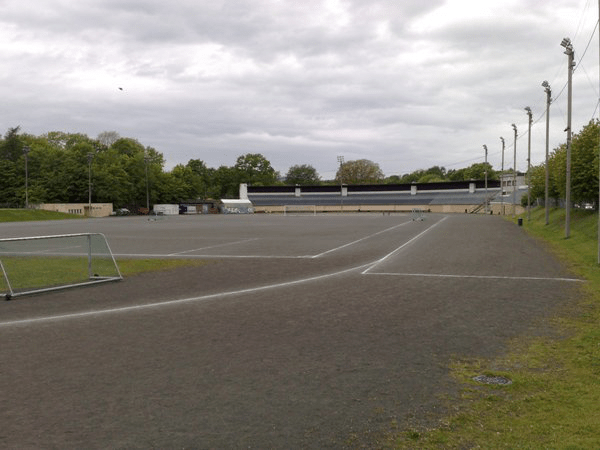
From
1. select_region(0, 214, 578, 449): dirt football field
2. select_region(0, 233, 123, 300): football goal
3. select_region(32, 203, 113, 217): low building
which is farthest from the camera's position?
select_region(32, 203, 113, 217): low building

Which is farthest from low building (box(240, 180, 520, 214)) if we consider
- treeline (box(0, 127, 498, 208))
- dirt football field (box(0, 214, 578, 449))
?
dirt football field (box(0, 214, 578, 449))

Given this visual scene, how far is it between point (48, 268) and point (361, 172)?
168184mm

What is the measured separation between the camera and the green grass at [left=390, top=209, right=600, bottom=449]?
4500mm

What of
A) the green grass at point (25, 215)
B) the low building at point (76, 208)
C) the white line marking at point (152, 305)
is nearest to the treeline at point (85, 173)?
the low building at point (76, 208)

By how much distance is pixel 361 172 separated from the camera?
7131 inches

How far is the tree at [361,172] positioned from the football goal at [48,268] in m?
167

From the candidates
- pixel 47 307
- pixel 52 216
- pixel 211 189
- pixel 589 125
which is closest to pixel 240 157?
pixel 211 189

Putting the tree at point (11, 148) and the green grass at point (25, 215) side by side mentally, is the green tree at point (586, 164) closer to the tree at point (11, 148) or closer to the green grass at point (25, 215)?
the green grass at point (25, 215)

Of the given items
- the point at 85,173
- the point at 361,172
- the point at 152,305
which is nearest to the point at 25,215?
the point at 85,173

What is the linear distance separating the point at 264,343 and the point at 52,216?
278 feet

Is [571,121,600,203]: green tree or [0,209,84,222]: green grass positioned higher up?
[571,121,600,203]: green tree

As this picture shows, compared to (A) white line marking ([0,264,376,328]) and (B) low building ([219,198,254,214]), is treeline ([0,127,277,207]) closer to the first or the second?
(B) low building ([219,198,254,214])

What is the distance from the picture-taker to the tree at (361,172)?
7131 inches

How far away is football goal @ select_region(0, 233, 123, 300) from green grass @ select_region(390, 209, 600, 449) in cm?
1070
